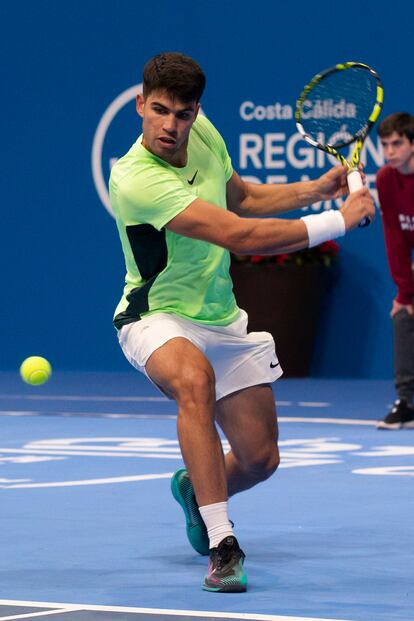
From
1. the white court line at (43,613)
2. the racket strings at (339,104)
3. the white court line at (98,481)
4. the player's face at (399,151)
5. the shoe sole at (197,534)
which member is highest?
the racket strings at (339,104)

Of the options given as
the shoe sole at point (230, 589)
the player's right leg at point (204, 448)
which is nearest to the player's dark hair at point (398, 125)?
the player's right leg at point (204, 448)

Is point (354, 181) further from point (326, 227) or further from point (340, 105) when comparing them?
point (340, 105)

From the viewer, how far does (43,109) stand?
15133 mm

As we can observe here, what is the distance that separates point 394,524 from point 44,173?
9.12m

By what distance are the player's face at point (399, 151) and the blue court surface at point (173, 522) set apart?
1.68 meters

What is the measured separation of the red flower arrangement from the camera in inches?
530

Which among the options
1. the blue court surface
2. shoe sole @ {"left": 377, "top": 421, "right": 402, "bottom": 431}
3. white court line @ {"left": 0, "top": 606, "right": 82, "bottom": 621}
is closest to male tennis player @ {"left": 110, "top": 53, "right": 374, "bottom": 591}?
the blue court surface

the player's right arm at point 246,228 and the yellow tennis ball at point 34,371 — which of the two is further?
the yellow tennis ball at point 34,371

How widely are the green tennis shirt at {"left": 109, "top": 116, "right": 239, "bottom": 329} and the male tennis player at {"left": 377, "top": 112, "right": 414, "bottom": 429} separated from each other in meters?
4.14

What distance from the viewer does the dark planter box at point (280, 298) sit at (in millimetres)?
13484

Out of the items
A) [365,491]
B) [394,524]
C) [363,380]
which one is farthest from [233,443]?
[363,380]

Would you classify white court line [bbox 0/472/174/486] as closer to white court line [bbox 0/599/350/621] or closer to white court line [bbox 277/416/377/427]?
white court line [bbox 277/416/377/427]

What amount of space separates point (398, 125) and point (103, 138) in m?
5.25

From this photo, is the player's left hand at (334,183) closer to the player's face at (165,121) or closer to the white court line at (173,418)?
the player's face at (165,121)
